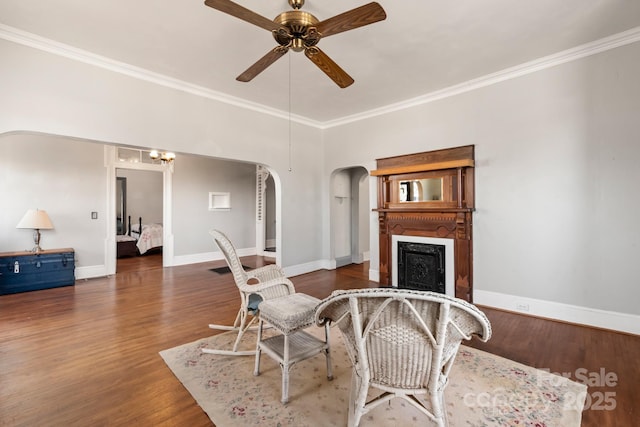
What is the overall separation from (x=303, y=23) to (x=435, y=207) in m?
3.13

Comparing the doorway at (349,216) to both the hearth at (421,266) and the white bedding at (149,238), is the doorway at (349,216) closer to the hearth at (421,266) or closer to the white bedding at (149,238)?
the hearth at (421,266)

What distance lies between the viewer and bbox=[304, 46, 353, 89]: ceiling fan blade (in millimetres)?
2240

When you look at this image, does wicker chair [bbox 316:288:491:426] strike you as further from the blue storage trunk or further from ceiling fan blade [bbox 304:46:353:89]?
the blue storage trunk

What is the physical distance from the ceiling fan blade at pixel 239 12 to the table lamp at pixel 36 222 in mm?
4837

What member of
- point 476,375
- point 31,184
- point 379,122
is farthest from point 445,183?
point 31,184

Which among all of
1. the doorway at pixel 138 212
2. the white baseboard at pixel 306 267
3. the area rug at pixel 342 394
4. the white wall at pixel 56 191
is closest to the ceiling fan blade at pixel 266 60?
the area rug at pixel 342 394

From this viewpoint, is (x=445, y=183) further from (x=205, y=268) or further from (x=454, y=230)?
(x=205, y=268)

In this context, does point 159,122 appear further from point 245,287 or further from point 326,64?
point 245,287

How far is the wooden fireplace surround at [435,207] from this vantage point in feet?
12.8

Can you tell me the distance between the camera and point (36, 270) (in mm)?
4445

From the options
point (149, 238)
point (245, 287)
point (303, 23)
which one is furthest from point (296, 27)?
point (149, 238)

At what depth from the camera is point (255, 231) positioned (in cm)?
830

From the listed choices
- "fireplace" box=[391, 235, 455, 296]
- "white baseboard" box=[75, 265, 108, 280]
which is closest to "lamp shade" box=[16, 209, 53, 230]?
"white baseboard" box=[75, 265, 108, 280]

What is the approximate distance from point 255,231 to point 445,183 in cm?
574
